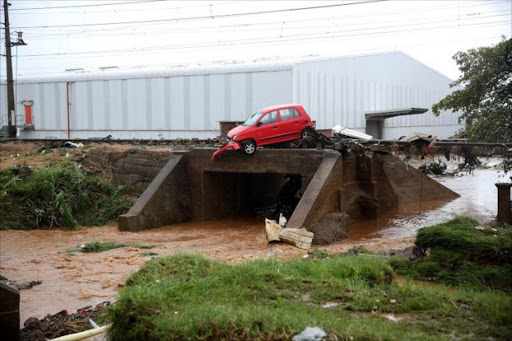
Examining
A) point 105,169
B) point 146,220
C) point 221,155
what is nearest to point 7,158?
point 105,169

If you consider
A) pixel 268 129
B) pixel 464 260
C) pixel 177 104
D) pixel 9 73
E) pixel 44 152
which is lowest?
pixel 464 260

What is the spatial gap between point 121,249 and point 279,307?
9.05 m

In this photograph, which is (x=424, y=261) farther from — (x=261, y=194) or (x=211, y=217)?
(x=261, y=194)

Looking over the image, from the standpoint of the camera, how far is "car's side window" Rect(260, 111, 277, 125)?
19531 millimetres

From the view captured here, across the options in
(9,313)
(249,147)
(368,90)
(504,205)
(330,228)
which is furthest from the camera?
(368,90)

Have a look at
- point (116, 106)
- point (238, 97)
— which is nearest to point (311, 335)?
point (238, 97)

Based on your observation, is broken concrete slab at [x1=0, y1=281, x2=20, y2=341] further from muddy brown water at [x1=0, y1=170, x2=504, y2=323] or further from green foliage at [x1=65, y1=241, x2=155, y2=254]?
green foliage at [x1=65, y1=241, x2=155, y2=254]

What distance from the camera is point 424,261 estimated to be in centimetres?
1064

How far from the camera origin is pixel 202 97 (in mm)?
34406

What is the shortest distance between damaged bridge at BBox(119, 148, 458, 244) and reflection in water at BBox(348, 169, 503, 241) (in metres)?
0.51

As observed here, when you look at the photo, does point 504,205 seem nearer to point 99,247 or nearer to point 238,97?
point 99,247

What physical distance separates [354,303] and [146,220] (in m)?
12.7

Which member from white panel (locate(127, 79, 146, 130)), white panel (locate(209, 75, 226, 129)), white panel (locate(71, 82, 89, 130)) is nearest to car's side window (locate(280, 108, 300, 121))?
white panel (locate(209, 75, 226, 129))

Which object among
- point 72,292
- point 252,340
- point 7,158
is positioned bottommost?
point 72,292
